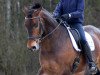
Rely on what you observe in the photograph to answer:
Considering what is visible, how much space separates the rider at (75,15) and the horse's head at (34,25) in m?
1.15

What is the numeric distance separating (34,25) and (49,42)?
843 millimetres

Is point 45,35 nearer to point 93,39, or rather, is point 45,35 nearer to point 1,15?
point 93,39

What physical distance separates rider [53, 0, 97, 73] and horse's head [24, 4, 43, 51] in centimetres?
115

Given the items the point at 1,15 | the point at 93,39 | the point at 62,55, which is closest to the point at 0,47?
the point at 1,15

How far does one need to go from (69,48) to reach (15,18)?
9714 millimetres

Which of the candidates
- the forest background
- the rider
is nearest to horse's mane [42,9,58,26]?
the rider

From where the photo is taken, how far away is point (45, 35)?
9.23 metres

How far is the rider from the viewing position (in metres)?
9.96

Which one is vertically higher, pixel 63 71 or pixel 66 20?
pixel 66 20

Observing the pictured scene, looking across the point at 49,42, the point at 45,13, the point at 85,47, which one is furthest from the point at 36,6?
the point at 85,47

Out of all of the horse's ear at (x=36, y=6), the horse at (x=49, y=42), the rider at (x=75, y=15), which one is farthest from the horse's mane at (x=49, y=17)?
the rider at (x=75, y=15)

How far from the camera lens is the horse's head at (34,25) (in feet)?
28.2

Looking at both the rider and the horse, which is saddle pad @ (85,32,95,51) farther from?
the horse

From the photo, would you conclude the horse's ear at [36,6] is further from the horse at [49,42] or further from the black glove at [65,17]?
the black glove at [65,17]
